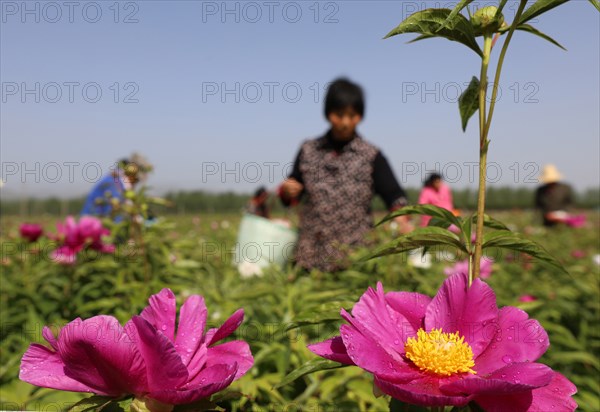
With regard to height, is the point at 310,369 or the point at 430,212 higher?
the point at 430,212

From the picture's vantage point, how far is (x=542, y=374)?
45 centimetres

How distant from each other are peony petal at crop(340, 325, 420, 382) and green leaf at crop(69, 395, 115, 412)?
204 mm

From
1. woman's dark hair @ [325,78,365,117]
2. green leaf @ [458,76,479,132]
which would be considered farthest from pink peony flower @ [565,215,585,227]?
green leaf @ [458,76,479,132]

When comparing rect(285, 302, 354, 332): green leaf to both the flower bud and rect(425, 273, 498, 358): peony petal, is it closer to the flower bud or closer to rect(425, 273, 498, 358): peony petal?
rect(425, 273, 498, 358): peony petal

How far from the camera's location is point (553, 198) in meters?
7.32

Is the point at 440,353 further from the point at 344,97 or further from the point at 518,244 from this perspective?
the point at 344,97

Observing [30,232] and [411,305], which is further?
[30,232]

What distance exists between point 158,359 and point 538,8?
0.46 m

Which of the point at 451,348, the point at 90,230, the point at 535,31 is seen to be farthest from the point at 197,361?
the point at 90,230

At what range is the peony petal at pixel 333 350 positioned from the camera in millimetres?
502

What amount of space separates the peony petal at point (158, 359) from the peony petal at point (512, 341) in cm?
29

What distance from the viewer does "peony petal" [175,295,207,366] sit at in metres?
0.52

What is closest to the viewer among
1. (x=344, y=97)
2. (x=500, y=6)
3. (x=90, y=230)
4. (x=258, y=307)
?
(x=500, y=6)

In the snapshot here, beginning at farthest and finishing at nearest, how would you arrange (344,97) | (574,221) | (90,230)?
1. (574,221)
2. (344,97)
3. (90,230)
